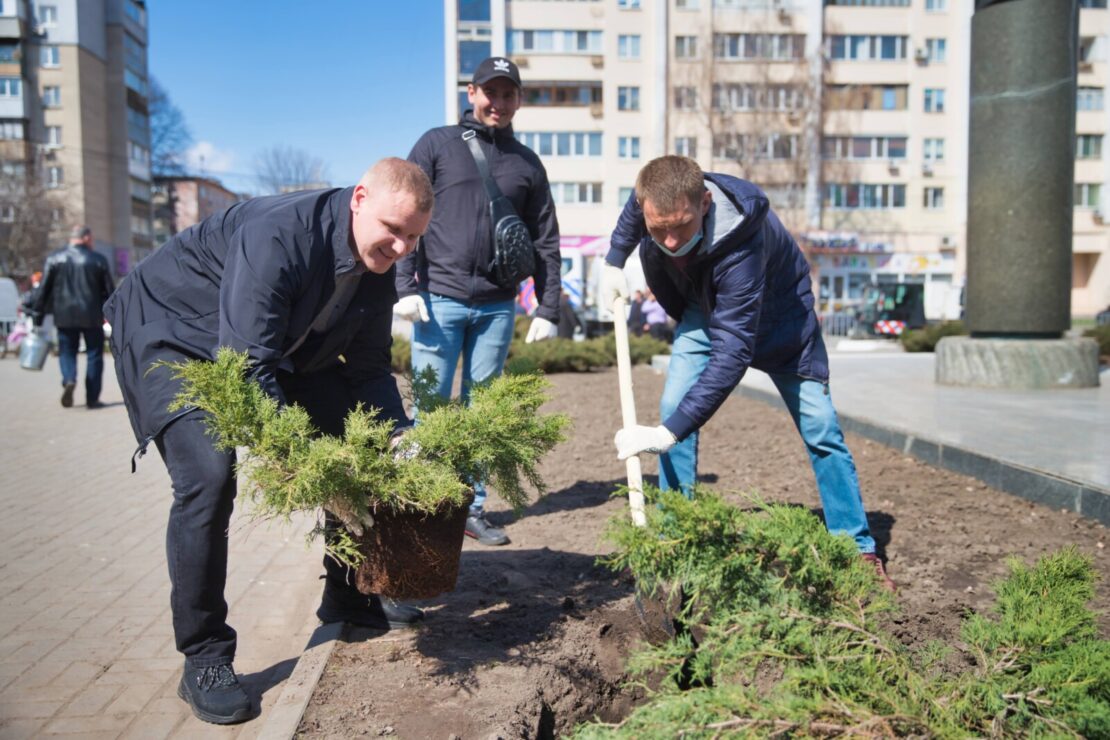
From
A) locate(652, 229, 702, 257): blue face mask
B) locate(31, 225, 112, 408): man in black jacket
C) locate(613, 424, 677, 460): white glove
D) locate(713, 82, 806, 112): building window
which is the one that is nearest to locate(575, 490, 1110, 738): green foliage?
locate(613, 424, 677, 460): white glove

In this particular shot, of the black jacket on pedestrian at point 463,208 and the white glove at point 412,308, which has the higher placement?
the black jacket on pedestrian at point 463,208

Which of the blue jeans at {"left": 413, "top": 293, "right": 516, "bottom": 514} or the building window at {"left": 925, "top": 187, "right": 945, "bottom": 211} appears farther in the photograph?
the building window at {"left": 925, "top": 187, "right": 945, "bottom": 211}

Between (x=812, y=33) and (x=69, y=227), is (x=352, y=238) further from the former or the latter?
(x=69, y=227)

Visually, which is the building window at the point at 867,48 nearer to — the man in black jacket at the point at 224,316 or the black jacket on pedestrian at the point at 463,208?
the black jacket on pedestrian at the point at 463,208

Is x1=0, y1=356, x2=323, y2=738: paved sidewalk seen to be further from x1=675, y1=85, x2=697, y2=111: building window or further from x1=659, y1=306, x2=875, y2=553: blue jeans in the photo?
x1=675, y1=85, x2=697, y2=111: building window

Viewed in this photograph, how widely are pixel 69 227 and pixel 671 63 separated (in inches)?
1327

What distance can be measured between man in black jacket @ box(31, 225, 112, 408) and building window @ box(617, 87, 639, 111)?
131ft

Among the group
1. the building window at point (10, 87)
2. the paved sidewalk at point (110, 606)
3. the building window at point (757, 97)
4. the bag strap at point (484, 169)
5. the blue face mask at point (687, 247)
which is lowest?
the paved sidewalk at point (110, 606)

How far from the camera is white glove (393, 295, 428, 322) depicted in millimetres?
4230

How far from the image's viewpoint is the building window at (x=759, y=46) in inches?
1777

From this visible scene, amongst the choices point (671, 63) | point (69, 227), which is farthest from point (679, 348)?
point (69, 227)

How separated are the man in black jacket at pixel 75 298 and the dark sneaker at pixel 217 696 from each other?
8.54 m

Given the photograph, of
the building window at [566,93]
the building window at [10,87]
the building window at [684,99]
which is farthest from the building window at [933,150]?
the building window at [10,87]

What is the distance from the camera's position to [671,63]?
46.0 meters
